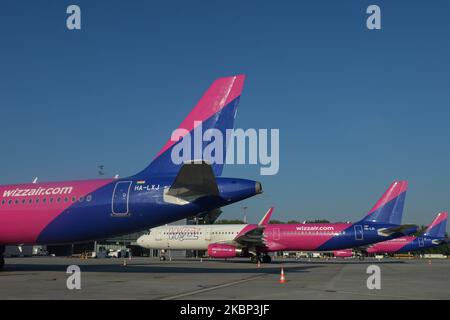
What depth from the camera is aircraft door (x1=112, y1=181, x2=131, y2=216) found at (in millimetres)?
20703

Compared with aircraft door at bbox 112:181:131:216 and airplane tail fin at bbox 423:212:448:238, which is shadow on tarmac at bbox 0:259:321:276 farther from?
airplane tail fin at bbox 423:212:448:238

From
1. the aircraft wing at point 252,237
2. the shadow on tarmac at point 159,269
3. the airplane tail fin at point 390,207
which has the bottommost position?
the shadow on tarmac at point 159,269

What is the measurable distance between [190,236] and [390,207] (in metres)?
20.6

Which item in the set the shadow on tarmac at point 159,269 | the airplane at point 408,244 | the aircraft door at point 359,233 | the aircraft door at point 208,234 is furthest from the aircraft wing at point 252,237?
the airplane at point 408,244

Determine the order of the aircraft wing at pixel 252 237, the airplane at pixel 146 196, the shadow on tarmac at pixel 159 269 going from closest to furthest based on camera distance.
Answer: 1. the airplane at pixel 146 196
2. the shadow on tarmac at pixel 159 269
3. the aircraft wing at pixel 252 237

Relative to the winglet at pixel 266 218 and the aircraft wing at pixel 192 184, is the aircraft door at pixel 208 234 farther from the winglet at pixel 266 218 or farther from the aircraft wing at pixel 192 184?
the aircraft wing at pixel 192 184

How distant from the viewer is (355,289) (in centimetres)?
1591

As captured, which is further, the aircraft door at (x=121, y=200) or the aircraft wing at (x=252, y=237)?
the aircraft wing at (x=252, y=237)

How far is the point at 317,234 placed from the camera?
140ft

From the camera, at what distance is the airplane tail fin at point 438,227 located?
55950 millimetres

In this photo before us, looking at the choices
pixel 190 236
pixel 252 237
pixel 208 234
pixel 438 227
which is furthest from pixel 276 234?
pixel 438 227

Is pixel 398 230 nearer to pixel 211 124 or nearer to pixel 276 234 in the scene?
pixel 276 234

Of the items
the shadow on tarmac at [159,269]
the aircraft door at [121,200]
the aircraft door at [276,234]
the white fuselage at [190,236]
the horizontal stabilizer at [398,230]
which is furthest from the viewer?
the white fuselage at [190,236]
